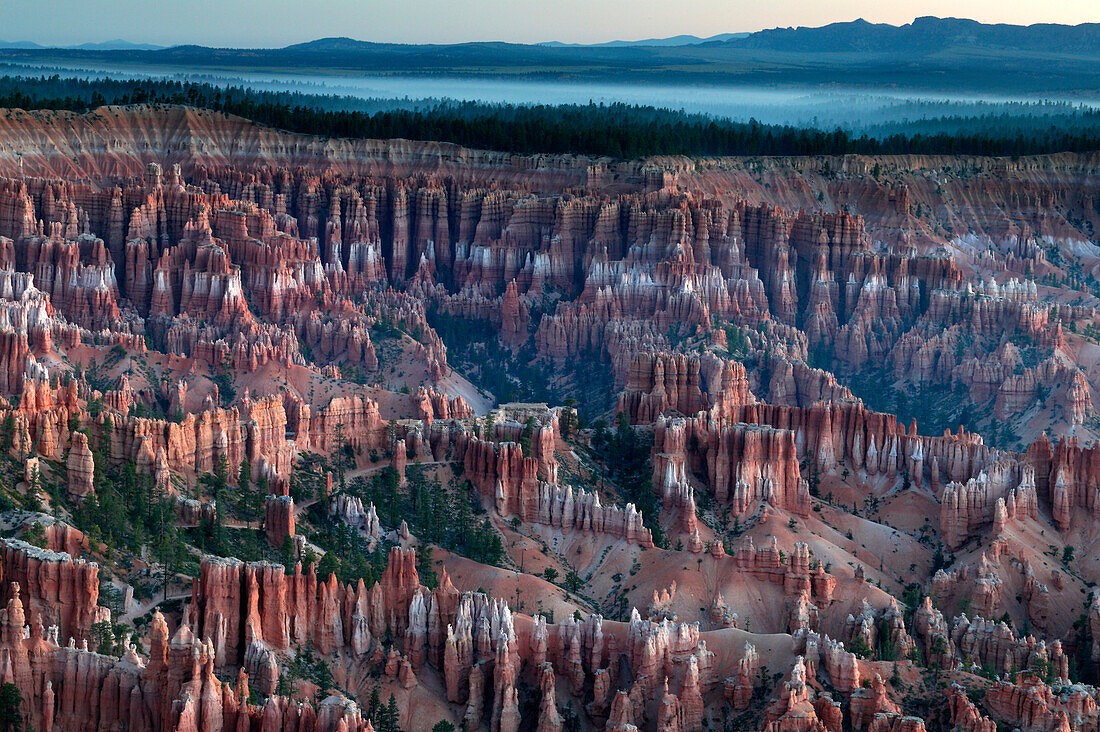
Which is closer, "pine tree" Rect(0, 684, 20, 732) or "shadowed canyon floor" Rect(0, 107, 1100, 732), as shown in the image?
"pine tree" Rect(0, 684, 20, 732)

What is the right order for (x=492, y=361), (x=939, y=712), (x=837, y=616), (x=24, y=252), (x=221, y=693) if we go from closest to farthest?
(x=221, y=693), (x=939, y=712), (x=837, y=616), (x=24, y=252), (x=492, y=361)

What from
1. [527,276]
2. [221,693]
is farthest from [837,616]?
[527,276]

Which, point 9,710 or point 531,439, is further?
point 531,439

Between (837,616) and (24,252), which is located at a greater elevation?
(24,252)

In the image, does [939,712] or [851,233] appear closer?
[939,712]

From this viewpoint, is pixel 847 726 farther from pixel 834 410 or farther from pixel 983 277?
pixel 983 277

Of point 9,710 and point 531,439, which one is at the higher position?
point 531,439

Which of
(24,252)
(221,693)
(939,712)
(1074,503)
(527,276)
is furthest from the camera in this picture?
(527,276)

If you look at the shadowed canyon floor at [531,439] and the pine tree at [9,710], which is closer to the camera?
the pine tree at [9,710]
